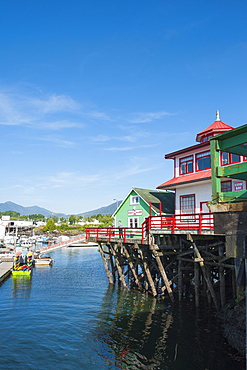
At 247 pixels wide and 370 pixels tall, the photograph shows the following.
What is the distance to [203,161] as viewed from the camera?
22.1 metres

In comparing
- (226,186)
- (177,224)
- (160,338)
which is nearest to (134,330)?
(160,338)

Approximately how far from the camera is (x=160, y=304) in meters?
19.0

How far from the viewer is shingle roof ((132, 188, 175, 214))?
26.6 metres

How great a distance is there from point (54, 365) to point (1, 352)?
268cm

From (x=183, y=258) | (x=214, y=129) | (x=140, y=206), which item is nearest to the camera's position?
(x=183, y=258)

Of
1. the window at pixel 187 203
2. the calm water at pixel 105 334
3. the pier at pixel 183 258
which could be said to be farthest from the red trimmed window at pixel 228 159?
the calm water at pixel 105 334

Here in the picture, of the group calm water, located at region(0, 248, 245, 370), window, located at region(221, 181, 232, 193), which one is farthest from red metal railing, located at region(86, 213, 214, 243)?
calm water, located at region(0, 248, 245, 370)

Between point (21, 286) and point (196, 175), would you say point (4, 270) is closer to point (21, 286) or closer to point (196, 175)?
point (21, 286)

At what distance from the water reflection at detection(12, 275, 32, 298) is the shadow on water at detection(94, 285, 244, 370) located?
7.41 m

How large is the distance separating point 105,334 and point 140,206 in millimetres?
14107

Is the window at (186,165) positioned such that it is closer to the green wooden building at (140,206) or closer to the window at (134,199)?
the green wooden building at (140,206)

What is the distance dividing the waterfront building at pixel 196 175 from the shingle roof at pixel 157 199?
2960 millimetres

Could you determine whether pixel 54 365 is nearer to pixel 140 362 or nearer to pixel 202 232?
pixel 140 362

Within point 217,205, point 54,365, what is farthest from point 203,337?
point 217,205
